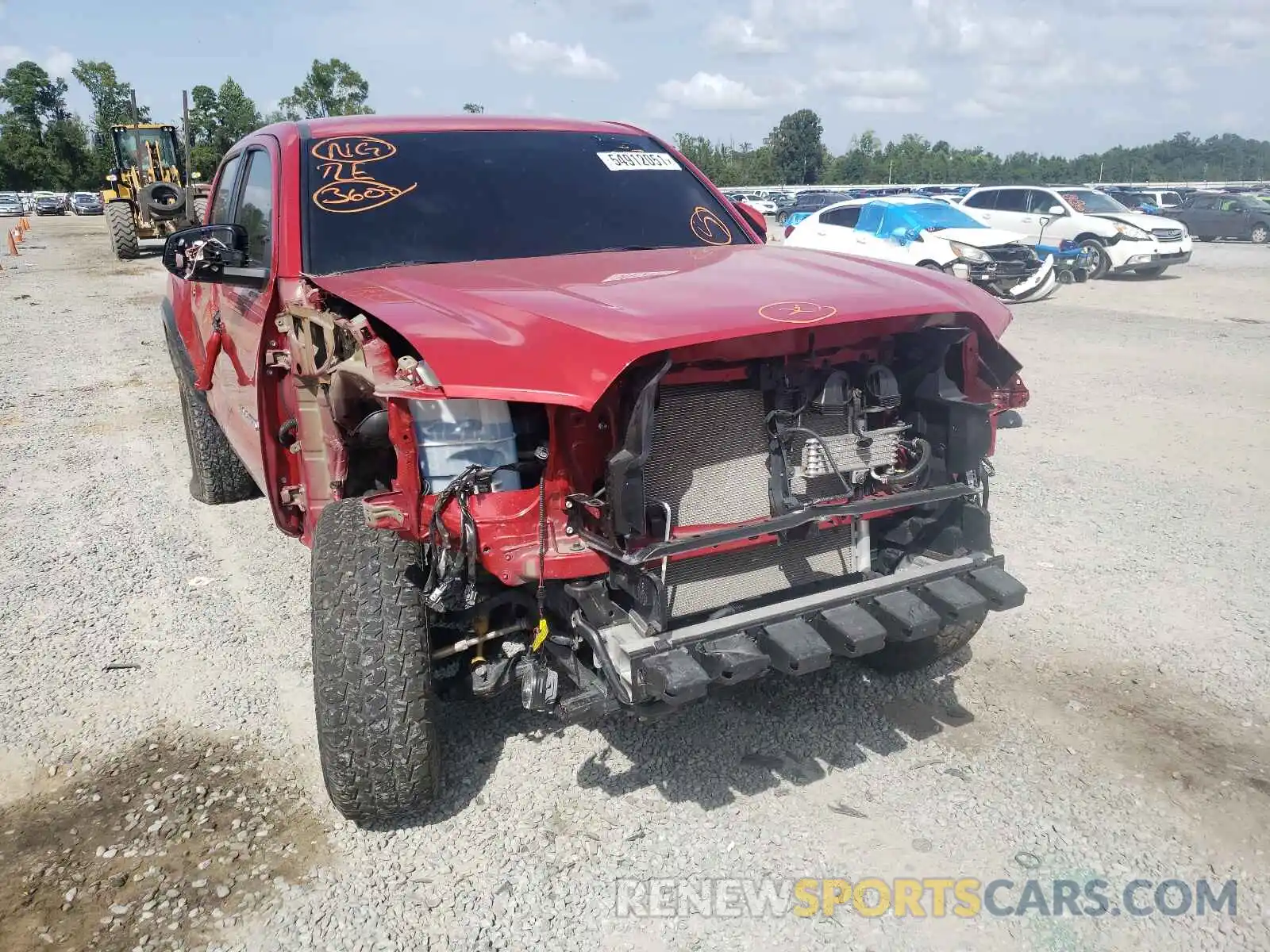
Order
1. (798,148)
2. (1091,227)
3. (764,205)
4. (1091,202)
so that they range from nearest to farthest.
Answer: (1091,227) < (1091,202) < (764,205) < (798,148)

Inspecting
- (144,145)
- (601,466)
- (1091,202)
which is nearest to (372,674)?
(601,466)

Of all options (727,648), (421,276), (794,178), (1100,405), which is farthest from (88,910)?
(794,178)

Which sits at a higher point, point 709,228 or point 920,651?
point 709,228

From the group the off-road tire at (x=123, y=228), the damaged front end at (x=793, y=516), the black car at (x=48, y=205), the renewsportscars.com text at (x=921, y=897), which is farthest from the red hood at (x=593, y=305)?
the black car at (x=48, y=205)

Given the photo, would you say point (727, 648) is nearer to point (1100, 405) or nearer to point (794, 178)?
point (1100, 405)

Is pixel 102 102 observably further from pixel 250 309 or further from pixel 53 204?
pixel 250 309

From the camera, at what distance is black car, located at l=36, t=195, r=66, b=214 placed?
50.5 m

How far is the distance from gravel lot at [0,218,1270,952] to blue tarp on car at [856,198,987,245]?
9927 millimetres

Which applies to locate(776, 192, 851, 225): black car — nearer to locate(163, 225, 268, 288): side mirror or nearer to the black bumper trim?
locate(163, 225, 268, 288): side mirror

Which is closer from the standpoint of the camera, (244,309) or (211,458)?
(244,309)

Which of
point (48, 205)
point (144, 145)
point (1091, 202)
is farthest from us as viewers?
point (48, 205)

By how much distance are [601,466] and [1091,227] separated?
58.3 feet

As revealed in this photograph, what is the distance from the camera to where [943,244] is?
13.8m

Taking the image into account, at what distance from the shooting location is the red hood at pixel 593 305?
223 centimetres
